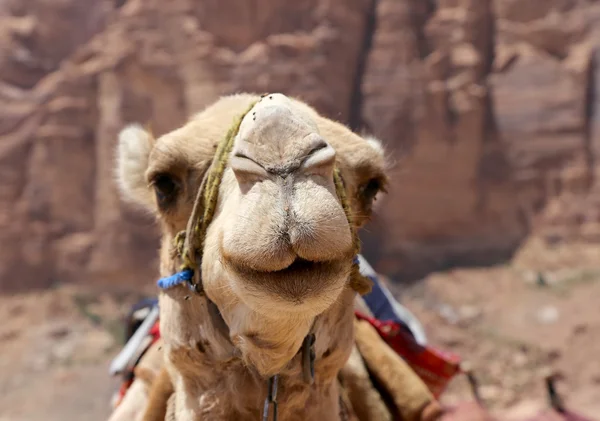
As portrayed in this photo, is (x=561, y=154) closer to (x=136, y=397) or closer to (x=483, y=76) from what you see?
(x=483, y=76)

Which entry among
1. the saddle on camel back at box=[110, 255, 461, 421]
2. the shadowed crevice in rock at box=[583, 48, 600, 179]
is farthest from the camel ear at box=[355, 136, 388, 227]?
the shadowed crevice in rock at box=[583, 48, 600, 179]

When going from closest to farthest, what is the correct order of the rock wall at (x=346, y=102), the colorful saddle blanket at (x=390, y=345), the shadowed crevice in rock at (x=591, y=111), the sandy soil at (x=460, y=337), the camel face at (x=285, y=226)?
the camel face at (x=285, y=226), the colorful saddle blanket at (x=390, y=345), the sandy soil at (x=460, y=337), the rock wall at (x=346, y=102), the shadowed crevice in rock at (x=591, y=111)

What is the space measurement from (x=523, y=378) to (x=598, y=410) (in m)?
1.40

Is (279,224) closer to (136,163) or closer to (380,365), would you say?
(136,163)

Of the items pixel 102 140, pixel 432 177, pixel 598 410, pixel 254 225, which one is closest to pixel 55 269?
pixel 102 140

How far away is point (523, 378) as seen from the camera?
9.07 m

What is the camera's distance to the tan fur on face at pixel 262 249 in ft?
3.29

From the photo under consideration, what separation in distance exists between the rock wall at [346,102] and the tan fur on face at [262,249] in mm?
10770

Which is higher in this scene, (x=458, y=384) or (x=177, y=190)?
(x=177, y=190)

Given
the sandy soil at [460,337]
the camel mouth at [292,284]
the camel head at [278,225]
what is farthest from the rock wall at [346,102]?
the camel mouth at [292,284]

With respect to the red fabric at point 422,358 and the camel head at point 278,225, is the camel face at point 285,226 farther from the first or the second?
the red fabric at point 422,358

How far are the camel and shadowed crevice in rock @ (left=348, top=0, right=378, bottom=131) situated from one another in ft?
39.0

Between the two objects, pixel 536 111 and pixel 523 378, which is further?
pixel 536 111

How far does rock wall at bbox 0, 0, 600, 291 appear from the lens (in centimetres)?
1228
